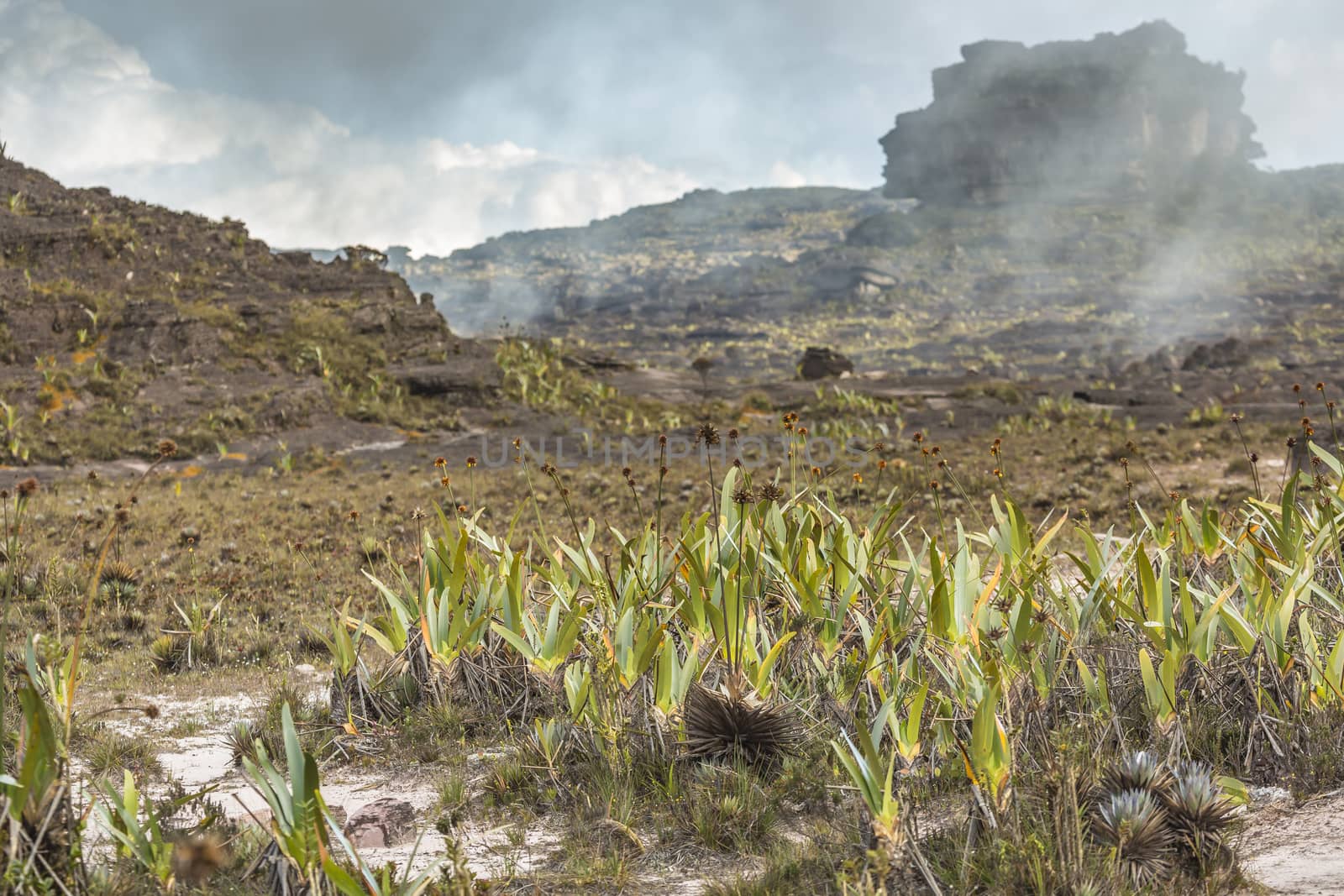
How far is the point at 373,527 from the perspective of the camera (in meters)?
8.59

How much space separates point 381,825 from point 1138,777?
208cm

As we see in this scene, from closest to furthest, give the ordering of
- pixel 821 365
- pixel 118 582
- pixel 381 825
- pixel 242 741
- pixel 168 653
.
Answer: pixel 381 825, pixel 242 741, pixel 168 653, pixel 118 582, pixel 821 365

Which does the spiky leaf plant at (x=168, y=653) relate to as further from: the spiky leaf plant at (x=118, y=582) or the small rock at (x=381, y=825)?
the small rock at (x=381, y=825)

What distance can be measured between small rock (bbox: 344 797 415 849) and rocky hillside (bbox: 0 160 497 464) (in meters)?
14.9

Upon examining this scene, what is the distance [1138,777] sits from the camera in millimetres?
2223

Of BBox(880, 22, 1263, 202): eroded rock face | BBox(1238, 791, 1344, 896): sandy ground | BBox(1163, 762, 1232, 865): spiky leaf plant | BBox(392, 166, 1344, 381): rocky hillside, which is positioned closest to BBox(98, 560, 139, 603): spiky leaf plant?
BBox(1163, 762, 1232, 865): spiky leaf plant

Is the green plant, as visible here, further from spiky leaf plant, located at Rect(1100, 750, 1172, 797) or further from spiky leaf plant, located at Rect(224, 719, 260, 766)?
spiky leaf plant, located at Rect(1100, 750, 1172, 797)

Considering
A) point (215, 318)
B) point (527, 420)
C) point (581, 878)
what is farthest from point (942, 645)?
point (215, 318)

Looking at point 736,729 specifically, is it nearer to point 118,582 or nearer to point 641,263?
point 118,582

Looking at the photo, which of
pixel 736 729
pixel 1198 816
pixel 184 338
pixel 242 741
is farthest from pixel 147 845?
pixel 184 338

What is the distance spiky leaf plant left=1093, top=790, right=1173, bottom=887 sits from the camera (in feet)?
6.68

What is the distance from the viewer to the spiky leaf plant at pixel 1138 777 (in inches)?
86.4

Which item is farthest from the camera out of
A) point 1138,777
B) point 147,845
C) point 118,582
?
point 118,582

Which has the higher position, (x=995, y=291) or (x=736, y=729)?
(x=995, y=291)
